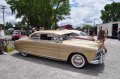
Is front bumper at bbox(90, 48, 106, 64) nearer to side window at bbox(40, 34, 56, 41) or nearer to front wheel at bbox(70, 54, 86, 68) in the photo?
front wheel at bbox(70, 54, 86, 68)

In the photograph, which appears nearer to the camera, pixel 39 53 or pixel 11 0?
pixel 39 53

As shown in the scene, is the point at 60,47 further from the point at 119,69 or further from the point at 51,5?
the point at 51,5

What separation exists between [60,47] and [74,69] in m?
1.17

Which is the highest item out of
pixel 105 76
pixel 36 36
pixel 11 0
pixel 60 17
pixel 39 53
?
pixel 11 0

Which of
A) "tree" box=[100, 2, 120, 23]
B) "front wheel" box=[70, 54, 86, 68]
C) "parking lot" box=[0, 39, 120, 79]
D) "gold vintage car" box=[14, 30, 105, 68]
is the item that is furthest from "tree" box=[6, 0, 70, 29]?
"tree" box=[100, 2, 120, 23]

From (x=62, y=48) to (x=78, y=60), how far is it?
0.89 metres

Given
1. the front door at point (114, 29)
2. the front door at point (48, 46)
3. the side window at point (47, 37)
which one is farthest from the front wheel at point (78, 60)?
the front door at point (114, 29)

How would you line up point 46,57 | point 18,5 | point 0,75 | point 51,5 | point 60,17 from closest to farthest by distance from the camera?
point 0,75 → point 46,57 → point 51,5 → point 18,5 → point 60,17

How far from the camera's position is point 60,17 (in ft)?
150

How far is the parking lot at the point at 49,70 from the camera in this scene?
21.9 ft

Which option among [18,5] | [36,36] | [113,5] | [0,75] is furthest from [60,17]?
[0,75]

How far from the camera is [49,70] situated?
7.35m

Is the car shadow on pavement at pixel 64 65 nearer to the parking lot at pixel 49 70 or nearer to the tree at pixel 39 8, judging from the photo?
the parking lot at pixel 49 70

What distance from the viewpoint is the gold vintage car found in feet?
24.6
